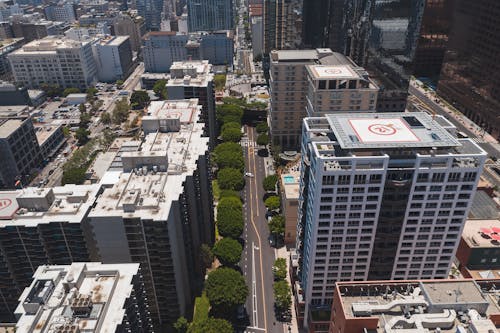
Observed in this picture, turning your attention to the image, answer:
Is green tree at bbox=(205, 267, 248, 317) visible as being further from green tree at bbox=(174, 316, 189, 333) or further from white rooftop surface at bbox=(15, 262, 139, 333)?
white rooftop surface at bbox=(15, 262, 139, 333)

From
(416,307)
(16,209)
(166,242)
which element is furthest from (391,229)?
(16,209)

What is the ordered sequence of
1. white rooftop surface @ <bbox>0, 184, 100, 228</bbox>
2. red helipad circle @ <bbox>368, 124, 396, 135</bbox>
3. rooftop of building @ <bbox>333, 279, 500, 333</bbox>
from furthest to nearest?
white rooftop surface @ <bbox>0, 184, 100, 228</bbox>
red helipad circle @ <bbox>368, 124, 396, 135</bbox>
rooftop of building @ <bbox>333, 279, 500, 333</bbox>

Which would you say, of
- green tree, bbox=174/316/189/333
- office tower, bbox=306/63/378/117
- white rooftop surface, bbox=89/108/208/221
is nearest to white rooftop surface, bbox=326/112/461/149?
white rooftop surface, bbox=89/108/208/221

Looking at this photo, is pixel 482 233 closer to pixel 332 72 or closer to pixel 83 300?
pixel 332 72

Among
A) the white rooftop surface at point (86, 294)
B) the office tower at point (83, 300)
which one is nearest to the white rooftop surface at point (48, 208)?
the white rooftop surface at point (86, 294)

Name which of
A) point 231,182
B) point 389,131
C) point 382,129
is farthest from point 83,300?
point 231,182

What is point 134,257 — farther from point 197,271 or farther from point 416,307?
point 416,307
